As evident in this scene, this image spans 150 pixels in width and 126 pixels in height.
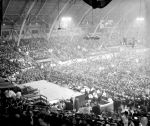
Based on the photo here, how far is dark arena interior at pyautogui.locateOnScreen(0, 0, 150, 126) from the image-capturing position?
30.5 ft

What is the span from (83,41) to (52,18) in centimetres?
693

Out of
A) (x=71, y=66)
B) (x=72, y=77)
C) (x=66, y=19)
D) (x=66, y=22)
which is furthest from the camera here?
(x=66, y=22)

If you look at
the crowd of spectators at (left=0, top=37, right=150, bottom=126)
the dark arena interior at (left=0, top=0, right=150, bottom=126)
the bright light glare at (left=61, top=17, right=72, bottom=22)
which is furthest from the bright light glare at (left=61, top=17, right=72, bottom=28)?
the crowd of spectators at (left=0, top=37, right=150, bottom=126)

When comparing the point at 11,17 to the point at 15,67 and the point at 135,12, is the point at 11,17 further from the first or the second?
the point at 135,12

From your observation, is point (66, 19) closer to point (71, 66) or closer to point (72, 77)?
point (71, 66)

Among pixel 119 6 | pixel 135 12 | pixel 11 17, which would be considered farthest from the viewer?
pixel 135 12

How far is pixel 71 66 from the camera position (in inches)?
1071

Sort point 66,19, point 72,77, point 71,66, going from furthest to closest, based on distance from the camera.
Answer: point 66,19 → point 71,66 → point 72,77

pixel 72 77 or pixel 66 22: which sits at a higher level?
pixel 66 22

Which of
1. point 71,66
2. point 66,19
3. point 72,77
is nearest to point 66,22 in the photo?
point 66,19

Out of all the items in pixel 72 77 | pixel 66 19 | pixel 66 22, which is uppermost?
pixel 66 19

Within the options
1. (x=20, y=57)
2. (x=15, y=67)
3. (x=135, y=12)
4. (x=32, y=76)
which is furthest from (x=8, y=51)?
(x=135, y=12)

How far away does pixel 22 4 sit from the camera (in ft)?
91.0

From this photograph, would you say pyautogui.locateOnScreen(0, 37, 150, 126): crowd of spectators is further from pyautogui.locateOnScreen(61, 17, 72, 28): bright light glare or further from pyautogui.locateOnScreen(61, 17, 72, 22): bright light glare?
pyautogui.locateOnScreen(61, 17, 72, 22): bright light glare
